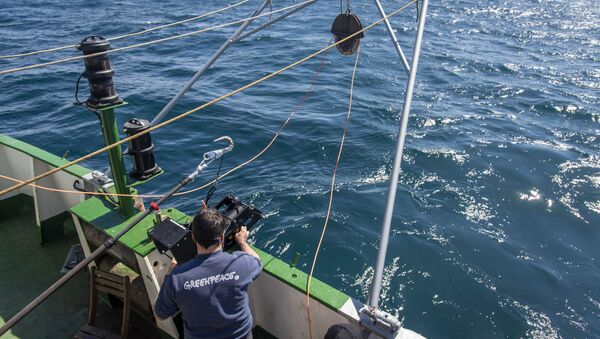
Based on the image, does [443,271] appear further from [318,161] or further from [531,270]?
[318,161]

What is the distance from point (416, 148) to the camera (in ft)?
35.0

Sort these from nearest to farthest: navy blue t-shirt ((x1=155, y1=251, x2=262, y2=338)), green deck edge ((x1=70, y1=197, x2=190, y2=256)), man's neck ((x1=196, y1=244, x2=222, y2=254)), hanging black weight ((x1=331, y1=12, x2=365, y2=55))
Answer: navy blue t-shirt ((x1=155, y1=251, x2=262, y2=338)), man's neck ((x1=196, y1=244, x2=222, y2=254)), green deck edge ((x1=70, y1=197, x2=190, y2=256)), hanging black weight ((x1=331, y1=12, x2=365, y2=55))

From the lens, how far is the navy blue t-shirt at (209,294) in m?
3.15

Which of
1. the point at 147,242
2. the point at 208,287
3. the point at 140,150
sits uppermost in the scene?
the point at 140,150

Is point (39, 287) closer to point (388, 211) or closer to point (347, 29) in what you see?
point (388, 211)

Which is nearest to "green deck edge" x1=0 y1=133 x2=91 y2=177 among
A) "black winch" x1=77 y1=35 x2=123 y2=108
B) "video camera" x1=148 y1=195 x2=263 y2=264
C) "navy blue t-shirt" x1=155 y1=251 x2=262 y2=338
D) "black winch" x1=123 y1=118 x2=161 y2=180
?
"black winch" x1=123 y1=118 x2=161 y2=180

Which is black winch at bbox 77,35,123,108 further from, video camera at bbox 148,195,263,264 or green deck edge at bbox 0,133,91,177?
green deck edge at bbox 0,133,91,177

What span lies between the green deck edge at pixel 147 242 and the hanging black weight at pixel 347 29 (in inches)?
177

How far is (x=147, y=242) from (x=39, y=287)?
2576 mm

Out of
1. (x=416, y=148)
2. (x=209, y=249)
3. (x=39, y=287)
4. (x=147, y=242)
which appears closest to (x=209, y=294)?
(x=209, y=249)

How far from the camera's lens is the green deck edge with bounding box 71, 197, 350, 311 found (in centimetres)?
402

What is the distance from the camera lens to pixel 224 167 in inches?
402

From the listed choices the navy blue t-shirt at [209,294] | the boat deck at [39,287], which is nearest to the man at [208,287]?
the navy blue t-shirt at [209,294]

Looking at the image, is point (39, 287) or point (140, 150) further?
point (39, 287)
